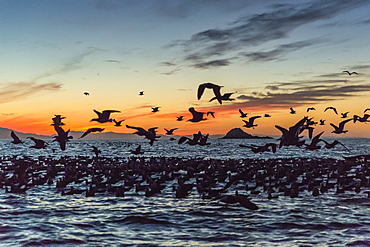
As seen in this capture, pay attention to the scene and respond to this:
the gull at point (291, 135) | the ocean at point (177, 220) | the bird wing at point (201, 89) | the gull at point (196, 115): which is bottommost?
the ocean at point (177, 220)

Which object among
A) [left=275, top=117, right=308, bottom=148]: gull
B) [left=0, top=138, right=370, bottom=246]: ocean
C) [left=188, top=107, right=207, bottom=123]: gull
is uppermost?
[left=188, top=107, right=207, bottom=123]: gull

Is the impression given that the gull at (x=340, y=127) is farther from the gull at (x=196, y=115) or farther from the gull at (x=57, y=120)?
the gull at (x=57, y=120)

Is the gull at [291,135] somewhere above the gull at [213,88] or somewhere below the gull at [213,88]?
below

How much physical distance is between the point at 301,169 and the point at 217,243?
23.0 metres

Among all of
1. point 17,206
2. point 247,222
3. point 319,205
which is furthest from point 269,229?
point 17,206

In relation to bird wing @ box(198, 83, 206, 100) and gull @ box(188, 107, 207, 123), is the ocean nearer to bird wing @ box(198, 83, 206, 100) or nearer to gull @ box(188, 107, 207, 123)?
Answer: gull @ box(188, 107, 207, 123)

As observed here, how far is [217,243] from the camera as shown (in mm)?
14391

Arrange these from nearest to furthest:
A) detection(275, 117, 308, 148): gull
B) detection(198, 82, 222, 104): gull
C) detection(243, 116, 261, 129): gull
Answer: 1. detection(198, 82, 222, 104): gull
2. detection(275, 117, 308, 148): gull
3. detection(243, 116, 261, 129): gull

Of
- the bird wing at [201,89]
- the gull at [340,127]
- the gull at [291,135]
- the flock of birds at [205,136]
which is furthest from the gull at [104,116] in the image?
the gull at [340,127]

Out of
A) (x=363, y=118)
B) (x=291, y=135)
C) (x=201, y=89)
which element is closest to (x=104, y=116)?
(x=201, y=89)

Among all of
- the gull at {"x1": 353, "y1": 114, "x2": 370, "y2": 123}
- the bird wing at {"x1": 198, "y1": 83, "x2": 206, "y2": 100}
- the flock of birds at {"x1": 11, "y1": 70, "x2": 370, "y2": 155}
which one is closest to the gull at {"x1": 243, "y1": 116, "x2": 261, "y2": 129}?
the flock of birds at {"x1": 11, "y1": 70, "x2": 370, "y2": 155}

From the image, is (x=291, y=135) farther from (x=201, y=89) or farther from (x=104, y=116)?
(x=104, y=116)

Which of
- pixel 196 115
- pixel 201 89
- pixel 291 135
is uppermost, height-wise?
pixel 201 89

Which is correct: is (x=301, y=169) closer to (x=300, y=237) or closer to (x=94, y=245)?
(x=300, y=237)
